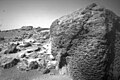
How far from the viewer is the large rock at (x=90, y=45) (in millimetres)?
5637

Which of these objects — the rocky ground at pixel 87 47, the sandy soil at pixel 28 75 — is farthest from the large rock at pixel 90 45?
the sandy soil at pixel 28 75

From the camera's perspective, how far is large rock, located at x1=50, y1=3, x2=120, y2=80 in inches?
222

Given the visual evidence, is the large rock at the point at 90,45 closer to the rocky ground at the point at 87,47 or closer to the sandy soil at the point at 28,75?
the rocky ground at the point at 87,47

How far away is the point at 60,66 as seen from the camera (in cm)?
810

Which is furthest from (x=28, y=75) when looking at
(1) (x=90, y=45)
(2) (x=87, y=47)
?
(1) (x=90, y=45)

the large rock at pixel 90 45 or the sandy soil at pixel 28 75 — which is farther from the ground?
the large rock at pixel 90 45

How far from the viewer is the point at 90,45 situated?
→ 5980 millimetres

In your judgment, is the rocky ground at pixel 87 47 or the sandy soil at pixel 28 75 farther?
the sandy soil at pixel 28 75

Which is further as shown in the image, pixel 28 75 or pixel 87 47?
pixel 28 75

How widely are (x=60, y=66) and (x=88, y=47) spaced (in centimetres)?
365

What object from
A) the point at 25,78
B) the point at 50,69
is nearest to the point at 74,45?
the point at 50,69

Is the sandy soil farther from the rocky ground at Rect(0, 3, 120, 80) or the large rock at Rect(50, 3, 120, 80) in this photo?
the large rock at Rect(50, 3, 120, 80)

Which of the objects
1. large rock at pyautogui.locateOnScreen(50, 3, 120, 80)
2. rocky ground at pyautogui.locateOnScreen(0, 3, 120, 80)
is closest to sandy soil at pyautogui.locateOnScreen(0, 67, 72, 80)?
rocky ground at pyautogui.locateOnScreen(0, 3, 120, 80)

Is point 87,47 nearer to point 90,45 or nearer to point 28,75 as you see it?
point 90,45
